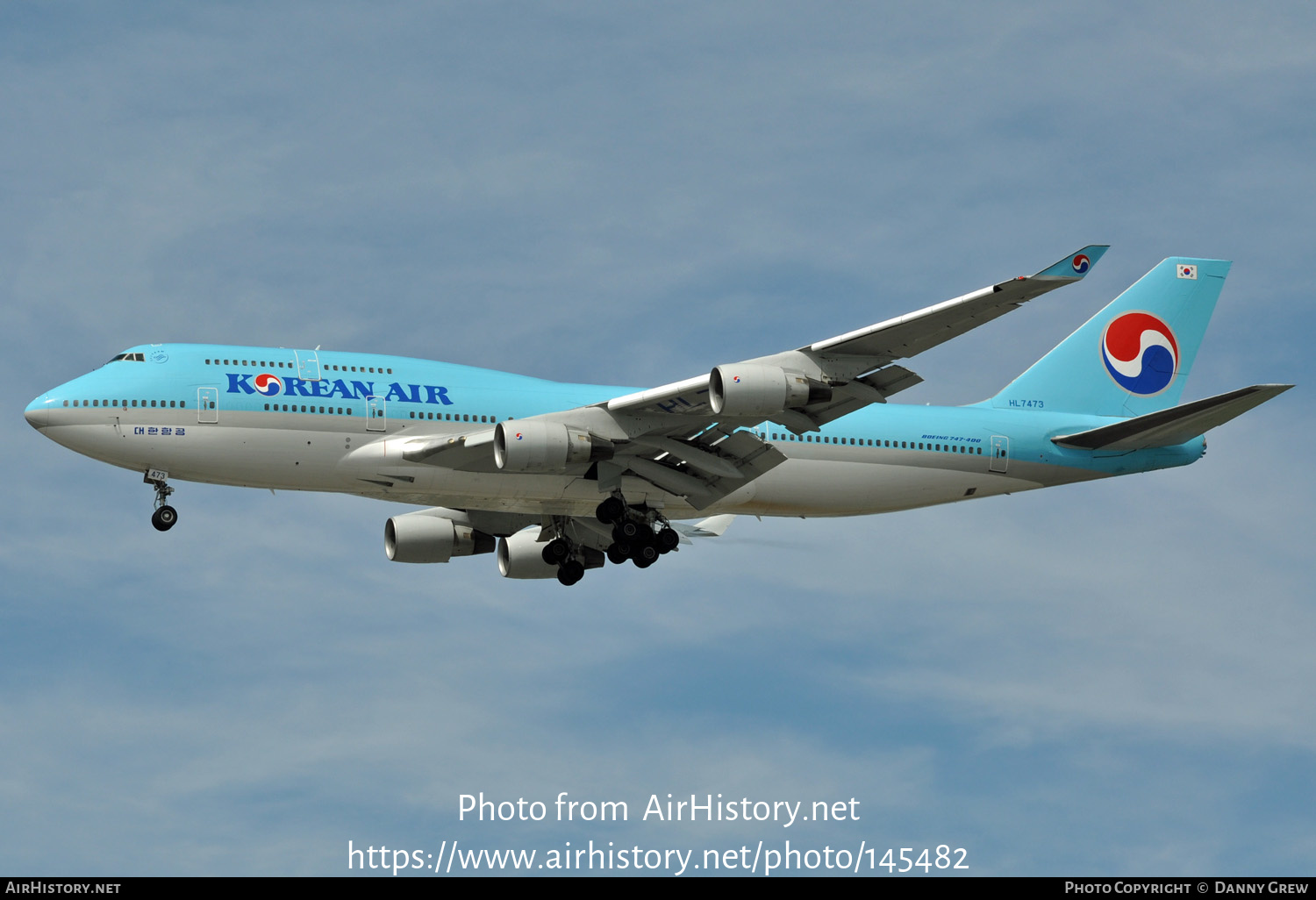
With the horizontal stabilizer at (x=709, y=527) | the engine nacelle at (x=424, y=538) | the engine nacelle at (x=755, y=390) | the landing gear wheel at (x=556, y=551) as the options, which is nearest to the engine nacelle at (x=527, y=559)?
the landing gear wheel at (x=556, y=551)

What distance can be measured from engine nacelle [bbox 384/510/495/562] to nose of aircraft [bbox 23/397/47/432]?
1057 cm

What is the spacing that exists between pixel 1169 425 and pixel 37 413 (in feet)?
93.8

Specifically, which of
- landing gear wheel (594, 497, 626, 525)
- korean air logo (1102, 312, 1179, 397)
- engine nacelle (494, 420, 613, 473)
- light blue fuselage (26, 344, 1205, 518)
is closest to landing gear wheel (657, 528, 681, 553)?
light blue fuselage (26, 344, 1205, 518)

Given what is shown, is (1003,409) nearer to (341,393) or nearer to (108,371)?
(341,393)

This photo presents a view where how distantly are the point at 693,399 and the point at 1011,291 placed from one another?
8.16 m

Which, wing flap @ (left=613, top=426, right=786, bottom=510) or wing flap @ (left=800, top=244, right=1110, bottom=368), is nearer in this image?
wing flap @ (left=800, top=244, right=1110, bottom=368)

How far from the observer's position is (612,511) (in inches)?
1549

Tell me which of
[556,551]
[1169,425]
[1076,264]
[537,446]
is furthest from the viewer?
[556,551]

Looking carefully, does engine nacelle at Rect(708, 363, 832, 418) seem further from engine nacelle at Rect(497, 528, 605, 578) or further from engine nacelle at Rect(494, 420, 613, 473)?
engine nacelle at Rect(497, 528, 605, 578)

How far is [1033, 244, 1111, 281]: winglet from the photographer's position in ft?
100

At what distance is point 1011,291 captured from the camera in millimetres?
31500

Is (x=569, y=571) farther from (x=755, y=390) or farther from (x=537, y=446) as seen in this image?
(x=755, y=390)

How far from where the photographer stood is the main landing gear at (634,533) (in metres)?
39.4

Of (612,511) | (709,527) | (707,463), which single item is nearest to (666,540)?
(612,511)
